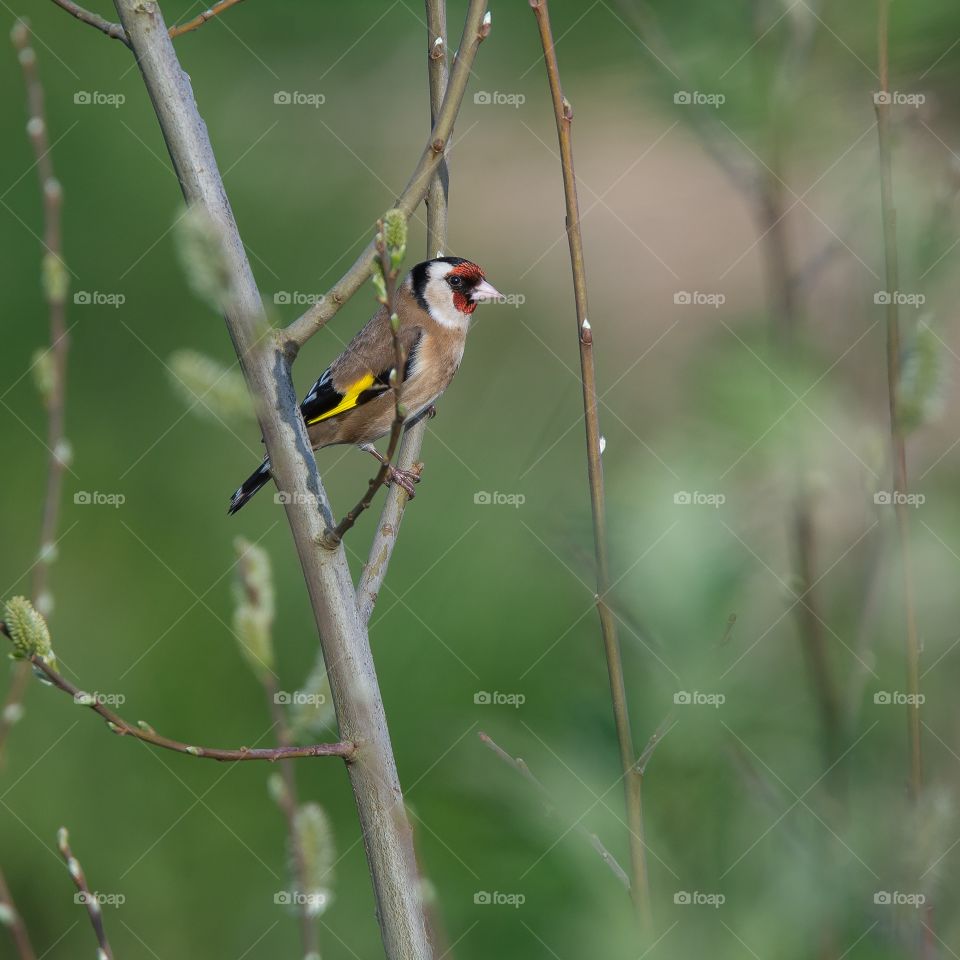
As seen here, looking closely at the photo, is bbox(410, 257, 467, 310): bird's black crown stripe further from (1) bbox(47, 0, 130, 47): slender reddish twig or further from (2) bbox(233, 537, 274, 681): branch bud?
(2) bbox(233, 537, 274, 681): branch bud

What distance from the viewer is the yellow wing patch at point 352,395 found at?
2787mm

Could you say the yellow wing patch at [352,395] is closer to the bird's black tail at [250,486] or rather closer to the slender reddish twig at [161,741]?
the bird's black tail at [250,486]

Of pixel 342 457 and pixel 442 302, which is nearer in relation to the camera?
pixel 442 302

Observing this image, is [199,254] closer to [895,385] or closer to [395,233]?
[395,233]

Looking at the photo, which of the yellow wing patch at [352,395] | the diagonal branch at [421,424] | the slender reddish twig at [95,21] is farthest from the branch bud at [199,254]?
the yellow wing patch at [352,395]

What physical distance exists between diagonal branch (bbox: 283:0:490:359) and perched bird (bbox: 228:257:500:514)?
142 cm

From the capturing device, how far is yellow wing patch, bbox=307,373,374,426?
110 inches

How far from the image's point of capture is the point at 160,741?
901 mm

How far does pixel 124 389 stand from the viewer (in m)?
3.53

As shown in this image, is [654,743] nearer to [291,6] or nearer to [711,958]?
[711,958]

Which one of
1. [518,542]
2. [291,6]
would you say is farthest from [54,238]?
[291,6]

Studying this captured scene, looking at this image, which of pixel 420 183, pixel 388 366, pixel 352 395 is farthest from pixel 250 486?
pixel 420 183

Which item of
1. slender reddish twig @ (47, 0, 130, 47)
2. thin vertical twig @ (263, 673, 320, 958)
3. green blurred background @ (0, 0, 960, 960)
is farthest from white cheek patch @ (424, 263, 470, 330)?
thin vertical twig @ (263, 673, 320, 958)

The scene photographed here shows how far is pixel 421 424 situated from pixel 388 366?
0.90 m
